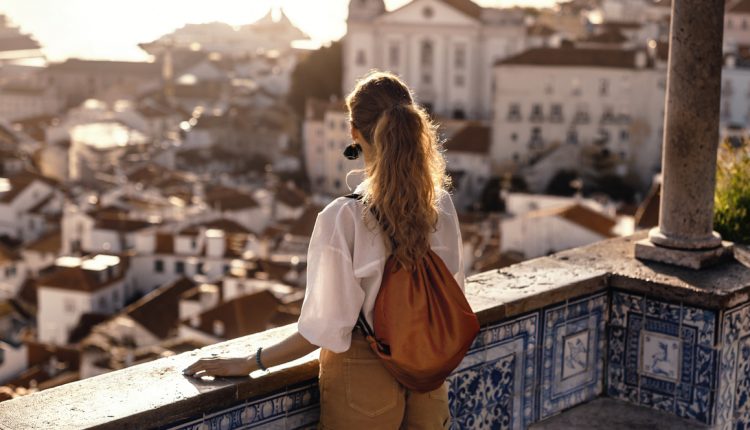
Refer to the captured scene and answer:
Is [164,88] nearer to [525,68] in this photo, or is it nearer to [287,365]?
[525,68]

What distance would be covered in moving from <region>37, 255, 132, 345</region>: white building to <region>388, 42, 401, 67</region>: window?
20.0 meters

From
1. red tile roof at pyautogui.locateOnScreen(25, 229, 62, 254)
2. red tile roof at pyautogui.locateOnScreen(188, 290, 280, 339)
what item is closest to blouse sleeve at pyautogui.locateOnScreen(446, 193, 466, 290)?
red tile roof at pyautogui.locateOnScreen(188, 290, 280, 339)

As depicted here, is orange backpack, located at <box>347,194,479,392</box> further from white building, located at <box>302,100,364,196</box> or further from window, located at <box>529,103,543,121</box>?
white building, located at <box>302,100,364,196</box>

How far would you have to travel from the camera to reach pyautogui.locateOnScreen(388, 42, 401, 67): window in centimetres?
4369

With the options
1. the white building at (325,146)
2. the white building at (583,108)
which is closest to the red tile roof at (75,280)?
the white building at (325,146)

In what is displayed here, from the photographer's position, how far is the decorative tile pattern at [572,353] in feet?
12.1

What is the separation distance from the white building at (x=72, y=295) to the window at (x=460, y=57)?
20.8m

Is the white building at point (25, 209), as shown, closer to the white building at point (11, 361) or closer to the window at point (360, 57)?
the window at point (360, 57)

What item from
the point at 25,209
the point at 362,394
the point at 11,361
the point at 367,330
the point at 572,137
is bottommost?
the point at 11,361

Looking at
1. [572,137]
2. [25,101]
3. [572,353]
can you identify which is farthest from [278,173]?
[572,353]

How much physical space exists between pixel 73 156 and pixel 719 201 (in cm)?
4335

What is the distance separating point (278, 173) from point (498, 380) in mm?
41104

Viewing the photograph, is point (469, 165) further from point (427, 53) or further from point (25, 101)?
point (25, 101)

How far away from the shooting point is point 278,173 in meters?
44.3
